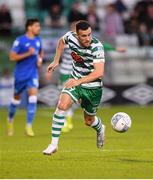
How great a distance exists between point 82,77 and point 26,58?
16.1 feet

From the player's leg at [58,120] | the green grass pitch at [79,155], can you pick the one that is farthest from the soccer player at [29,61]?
the player's leg at [58,120]

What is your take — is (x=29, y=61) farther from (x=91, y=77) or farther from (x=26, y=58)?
(x=91, y=77)

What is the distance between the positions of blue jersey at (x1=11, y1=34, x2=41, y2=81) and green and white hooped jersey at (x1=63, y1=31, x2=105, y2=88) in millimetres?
4449

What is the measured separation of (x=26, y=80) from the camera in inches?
685

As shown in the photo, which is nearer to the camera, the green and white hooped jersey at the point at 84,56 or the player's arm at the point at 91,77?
the player's arm at the point at 91,77

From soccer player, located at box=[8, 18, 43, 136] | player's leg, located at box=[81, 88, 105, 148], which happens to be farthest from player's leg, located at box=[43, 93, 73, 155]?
soccer player, located at box=[8, 18, 43, 136]

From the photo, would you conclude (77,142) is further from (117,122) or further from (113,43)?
(113,43)

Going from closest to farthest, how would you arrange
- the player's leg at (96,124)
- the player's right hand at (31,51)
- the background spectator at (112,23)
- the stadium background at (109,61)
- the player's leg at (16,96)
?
the player's leg at (96,124), the player's right hand at (31,51), the player's leg at (16,96), the stadium background at (109,61), the background spectator at (112,23)

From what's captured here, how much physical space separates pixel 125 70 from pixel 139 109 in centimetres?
253

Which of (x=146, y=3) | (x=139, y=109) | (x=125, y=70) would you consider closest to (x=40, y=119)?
(x=139, y=109)

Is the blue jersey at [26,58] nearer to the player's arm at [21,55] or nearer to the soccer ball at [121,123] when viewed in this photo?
the player's arm at [21,55]

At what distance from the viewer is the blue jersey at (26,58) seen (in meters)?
17.3

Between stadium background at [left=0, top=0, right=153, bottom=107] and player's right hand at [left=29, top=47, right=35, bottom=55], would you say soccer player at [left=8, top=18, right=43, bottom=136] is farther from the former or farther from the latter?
stadium background at [left=0, top=0, right=153, bottom=107]

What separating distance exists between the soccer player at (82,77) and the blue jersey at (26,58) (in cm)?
418
